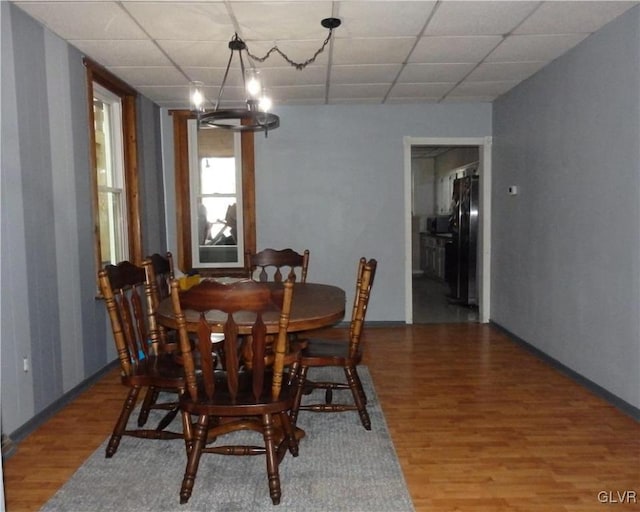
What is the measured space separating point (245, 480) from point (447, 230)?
6.95 m

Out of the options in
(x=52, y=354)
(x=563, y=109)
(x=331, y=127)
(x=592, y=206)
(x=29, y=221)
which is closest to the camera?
(x=29, y=221)

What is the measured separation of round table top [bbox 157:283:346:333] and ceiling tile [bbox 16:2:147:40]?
1.71m

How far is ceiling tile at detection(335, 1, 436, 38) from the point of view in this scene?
2.86m

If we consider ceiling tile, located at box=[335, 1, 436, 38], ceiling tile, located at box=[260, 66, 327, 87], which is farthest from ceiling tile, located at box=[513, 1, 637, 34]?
ceiling tile, located at box=[260, 66, 327, 87]

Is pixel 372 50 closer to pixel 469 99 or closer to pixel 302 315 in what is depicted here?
pixel 469 99

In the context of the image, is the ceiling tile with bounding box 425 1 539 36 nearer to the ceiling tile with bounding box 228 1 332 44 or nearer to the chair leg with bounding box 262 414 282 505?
the ceiling tile with bounding box 228 1 332 44

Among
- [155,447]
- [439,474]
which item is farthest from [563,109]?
[155,447]

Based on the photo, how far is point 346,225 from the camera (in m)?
5.46

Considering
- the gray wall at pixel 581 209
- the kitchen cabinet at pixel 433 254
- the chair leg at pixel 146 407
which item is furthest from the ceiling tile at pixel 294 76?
the kitchen cabinet at pixel 433 254

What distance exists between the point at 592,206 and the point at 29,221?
11.5ft

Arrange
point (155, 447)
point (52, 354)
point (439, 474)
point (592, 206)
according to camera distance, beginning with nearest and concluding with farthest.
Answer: point (439, 474)
point (155, 447)
point (52, 354)
point (592, 206)

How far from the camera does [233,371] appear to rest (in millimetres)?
2023

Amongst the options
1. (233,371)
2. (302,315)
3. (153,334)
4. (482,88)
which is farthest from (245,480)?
(482,88)

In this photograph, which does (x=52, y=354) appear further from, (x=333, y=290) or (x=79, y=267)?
(x=333, y=290)
